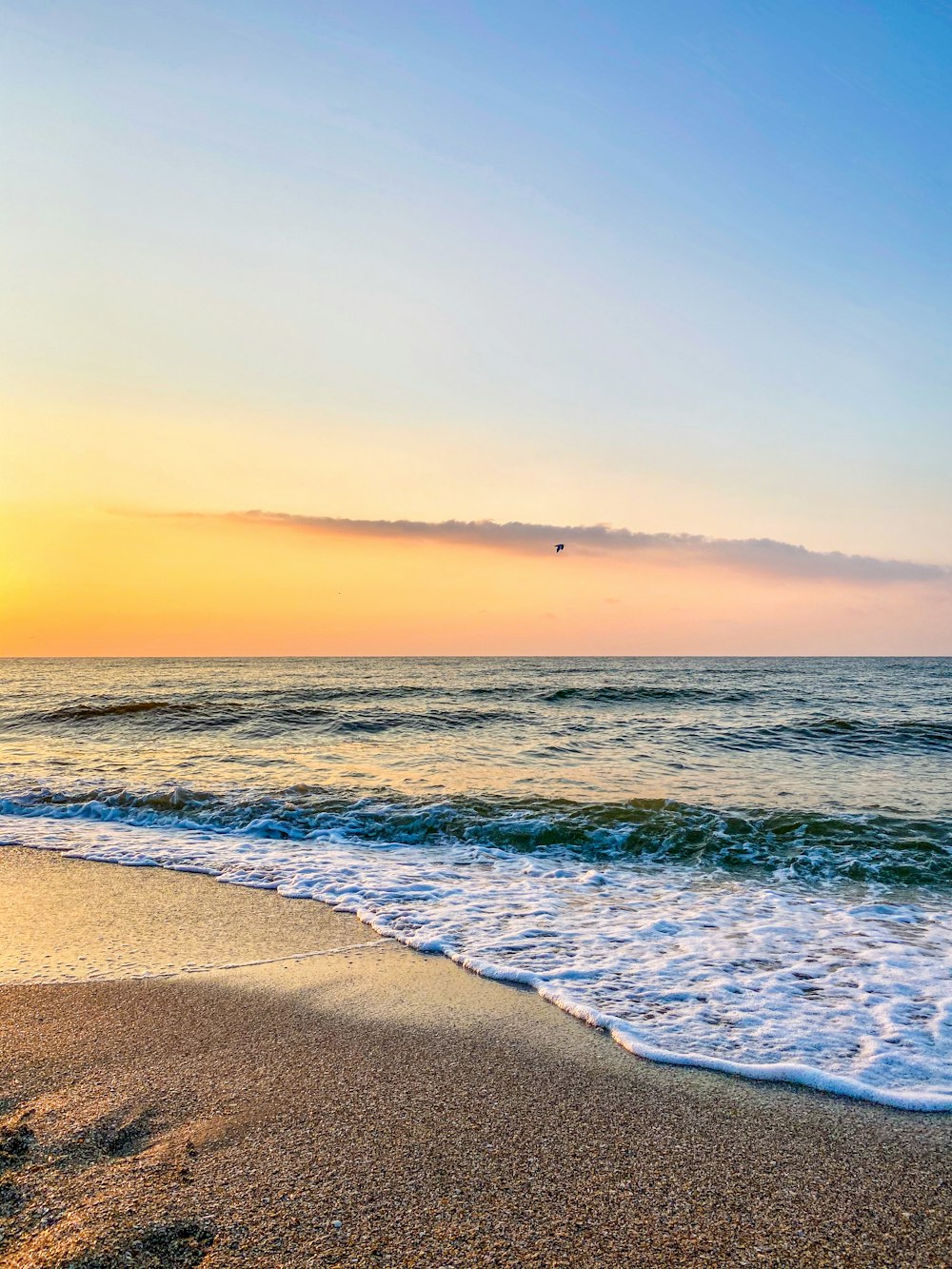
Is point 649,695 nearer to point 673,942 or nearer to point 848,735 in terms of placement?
point 848,735

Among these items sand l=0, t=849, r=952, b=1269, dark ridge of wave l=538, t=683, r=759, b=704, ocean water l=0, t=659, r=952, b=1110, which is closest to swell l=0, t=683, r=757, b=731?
dark ridge of wave l=538, t=683, r=759, b=704

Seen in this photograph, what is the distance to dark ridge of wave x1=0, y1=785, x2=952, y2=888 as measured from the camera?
8062 mm

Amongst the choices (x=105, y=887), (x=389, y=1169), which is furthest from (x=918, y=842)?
(x=105, y=887)

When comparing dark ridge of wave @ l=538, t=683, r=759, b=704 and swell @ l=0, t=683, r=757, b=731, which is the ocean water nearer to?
swell @ l=0, t=683, r=757, b=731

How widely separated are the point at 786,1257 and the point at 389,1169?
1336 mm

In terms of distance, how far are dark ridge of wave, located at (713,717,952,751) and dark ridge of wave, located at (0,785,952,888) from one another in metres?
6.91

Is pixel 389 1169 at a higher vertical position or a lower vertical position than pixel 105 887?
higher

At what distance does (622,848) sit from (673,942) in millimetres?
3005

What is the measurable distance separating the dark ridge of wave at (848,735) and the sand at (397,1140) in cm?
1296

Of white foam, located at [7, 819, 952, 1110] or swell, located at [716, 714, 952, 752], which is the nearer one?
white foam, located at [7, 819, 952, 1110]

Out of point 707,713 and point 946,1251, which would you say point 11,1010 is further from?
point 707,713

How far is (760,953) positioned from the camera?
17.8 ft

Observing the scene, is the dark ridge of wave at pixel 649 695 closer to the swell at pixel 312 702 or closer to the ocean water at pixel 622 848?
the swell at pixel 312 702

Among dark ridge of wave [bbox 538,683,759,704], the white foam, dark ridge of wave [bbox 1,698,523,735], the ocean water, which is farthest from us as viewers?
dark ridge of wave [bbox 538,683,759,704]
